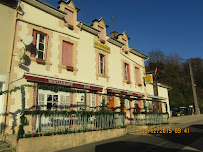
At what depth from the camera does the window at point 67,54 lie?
9383mm

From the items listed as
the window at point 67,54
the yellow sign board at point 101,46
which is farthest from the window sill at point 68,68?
the yellow sign board at point 101,46

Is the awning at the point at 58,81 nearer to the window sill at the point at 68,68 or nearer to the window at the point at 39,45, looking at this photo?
the window sill at the point at 68,68

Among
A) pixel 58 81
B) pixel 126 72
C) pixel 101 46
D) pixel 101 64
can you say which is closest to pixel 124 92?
pixel 126 72

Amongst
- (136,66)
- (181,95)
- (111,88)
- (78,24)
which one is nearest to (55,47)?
(78,24)

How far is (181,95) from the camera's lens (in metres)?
32.6

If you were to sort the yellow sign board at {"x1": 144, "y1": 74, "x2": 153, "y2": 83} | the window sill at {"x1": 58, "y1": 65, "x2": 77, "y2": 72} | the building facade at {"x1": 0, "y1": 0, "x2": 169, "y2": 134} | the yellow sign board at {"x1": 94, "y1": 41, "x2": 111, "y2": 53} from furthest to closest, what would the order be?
the yellow sign board at {"x1": 144, "y1": 74, "x2": 153, "y2": 83} → the yellow sign board at {"x1": 94, "y1": 41, "x2": 111, "y2": 53} → the window sill at {"x1": 58, "y1": 65, "x2": 77, "y2": 72} → the building facade at {"x1": 0, "y1": 0, "x2": 169, "y2": 134}

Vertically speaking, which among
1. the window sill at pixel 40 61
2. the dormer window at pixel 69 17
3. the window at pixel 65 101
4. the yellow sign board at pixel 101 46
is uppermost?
the dormer window at pixel 69 17

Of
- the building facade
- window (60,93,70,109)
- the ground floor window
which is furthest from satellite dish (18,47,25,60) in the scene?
window (60,93,70,109)

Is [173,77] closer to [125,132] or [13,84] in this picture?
[125,132]

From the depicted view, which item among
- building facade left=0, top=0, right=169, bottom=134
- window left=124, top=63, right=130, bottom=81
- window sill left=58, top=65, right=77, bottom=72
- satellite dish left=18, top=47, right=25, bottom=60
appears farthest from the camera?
window left=124, top=63, right=130, bottom=81

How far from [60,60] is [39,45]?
1331mm

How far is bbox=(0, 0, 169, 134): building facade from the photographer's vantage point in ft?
23.9

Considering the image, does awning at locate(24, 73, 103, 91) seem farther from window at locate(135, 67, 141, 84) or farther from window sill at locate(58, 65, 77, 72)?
window at locate(135, 67, 141, 84)

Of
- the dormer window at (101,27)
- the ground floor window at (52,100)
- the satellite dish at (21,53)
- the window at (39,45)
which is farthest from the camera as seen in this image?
the dormer window at (101,27)
